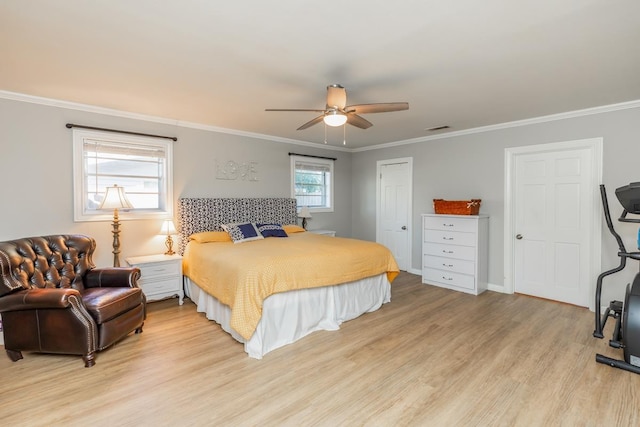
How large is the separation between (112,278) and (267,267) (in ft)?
5.52

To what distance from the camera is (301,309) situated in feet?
10.4

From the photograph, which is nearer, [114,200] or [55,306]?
[55,306]

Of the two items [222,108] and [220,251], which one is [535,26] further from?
[220,251]

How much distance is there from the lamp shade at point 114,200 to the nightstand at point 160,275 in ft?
2.29

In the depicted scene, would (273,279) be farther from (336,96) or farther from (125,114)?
(125,114)

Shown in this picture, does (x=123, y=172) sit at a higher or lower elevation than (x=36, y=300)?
higher

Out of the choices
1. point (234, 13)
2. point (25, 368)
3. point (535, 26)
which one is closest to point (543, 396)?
point (535, 26)

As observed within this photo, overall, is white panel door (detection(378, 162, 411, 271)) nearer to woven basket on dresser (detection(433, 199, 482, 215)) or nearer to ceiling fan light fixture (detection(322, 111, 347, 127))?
woven basket on dresser (detection(433, 199, 482, 215))

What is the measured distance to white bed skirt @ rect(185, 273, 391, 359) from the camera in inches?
114

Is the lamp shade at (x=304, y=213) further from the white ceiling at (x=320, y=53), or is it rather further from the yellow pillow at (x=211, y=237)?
the white ceiling at (x=320, y=53)

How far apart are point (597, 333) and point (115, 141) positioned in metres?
5.67

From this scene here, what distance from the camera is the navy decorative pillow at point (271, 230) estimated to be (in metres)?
4.70

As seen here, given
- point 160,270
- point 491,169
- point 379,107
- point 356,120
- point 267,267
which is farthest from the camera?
point 491,169

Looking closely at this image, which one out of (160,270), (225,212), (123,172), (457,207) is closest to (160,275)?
(160,270)
